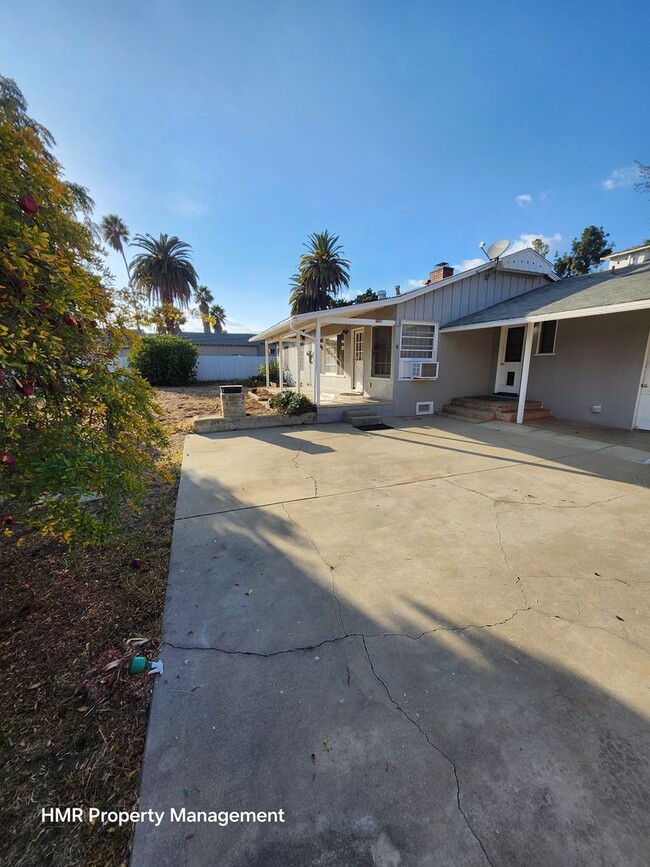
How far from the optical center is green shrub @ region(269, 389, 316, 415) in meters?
8.73

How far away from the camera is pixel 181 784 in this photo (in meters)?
1.35

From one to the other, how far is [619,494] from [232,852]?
5.14 metres

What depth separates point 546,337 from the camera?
9.15m

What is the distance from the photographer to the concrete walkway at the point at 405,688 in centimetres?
121

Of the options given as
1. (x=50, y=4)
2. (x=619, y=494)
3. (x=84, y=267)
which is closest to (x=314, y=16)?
(x=50, y=4)

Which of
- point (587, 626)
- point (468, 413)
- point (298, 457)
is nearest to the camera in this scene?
point (587, 626)

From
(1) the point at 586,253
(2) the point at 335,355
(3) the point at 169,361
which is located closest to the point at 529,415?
(2) the point at 335,355

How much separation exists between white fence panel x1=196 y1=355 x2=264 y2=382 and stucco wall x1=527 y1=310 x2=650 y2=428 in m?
15.8

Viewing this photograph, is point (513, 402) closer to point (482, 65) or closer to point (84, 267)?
point (482, 65)

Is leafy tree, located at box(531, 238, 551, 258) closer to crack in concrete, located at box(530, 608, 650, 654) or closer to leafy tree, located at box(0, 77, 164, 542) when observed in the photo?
crack in concrete, located at box(530, 608, 650, 654)

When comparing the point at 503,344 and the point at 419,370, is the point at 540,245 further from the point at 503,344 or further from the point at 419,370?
the point at 419,370

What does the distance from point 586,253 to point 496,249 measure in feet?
87.5

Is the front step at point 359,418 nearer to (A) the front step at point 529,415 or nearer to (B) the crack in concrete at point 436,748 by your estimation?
(A) the front step at point 529,415

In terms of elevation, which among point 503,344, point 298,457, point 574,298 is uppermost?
point 574,298
